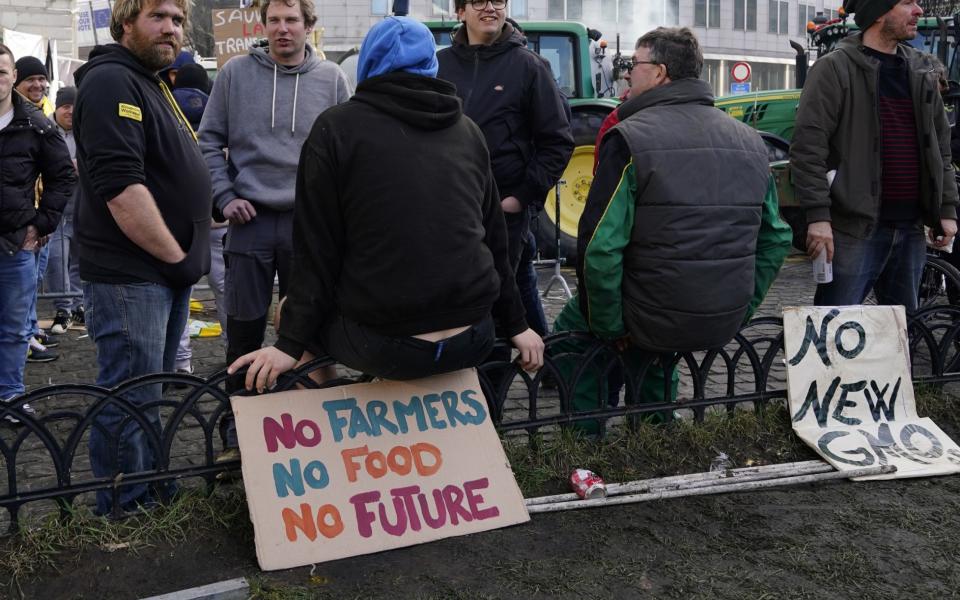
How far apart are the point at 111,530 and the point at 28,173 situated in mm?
2411

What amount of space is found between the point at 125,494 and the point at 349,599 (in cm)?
97

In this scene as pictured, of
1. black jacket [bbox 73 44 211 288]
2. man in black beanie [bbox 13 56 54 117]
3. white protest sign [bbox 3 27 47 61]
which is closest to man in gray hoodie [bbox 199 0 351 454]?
black jacket [bbox 73 44 211 288]

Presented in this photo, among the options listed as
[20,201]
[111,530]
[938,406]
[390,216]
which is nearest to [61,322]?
[20,201]

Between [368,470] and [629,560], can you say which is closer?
[629,560]

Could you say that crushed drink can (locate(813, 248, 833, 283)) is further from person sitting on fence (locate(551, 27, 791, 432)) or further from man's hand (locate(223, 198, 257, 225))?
man's hand (locate(223, 198, 257, 225))

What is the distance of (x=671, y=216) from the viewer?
3.89 meters

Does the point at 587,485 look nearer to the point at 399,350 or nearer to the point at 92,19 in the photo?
the point at 399,350

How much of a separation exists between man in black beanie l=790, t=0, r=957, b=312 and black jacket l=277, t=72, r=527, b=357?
6.60ft

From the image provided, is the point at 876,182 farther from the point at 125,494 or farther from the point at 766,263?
the point at 125,494

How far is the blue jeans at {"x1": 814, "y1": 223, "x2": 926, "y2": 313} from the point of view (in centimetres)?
476

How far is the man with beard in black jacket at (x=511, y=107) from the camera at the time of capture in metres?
4.66

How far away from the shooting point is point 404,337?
332cm

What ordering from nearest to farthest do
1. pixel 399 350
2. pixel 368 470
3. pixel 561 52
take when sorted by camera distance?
1. pixel 399 350
2. pixel 368 470
3. pixel 561 52

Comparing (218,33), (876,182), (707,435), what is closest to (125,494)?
(707,435)
